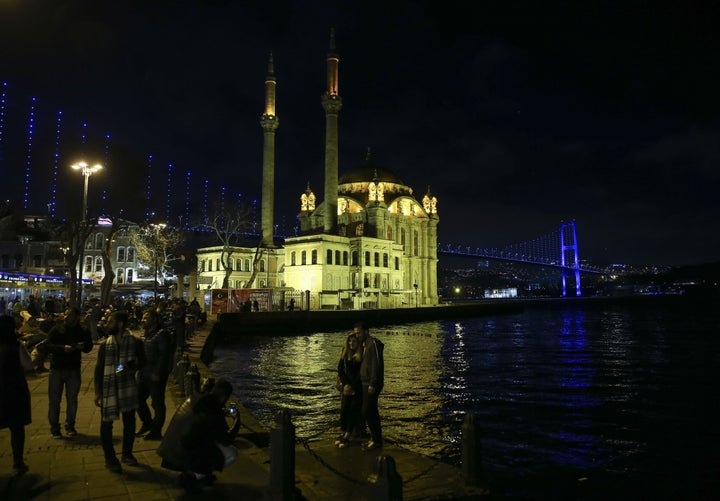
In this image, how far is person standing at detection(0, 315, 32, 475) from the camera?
5.48m

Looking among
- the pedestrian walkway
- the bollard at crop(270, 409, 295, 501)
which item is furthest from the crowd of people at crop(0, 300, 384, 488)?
the bollard at crop(270, 409, 295, 501)

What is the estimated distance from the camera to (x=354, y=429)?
26.2ft

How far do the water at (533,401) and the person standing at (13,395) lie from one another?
5.17 metres

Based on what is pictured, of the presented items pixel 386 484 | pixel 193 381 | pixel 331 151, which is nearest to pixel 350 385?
pixel 193 381

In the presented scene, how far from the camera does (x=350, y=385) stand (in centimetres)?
750

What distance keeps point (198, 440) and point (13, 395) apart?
2.20 metres

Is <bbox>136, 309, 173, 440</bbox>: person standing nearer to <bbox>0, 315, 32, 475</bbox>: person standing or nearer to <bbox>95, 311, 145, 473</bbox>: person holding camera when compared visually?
<bbox>95, 311, 145, 473</bbox>: person holding camera

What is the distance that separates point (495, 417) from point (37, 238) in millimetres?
55800

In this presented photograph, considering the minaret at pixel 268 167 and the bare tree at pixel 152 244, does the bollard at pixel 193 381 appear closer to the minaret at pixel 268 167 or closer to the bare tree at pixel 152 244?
the bare tree at pixel 152 244

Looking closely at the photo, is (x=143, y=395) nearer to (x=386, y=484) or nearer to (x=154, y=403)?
(x=154, y=403)

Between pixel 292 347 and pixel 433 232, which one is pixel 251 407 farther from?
pixel 433 232

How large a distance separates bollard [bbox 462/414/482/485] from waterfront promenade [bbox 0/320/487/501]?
12 centimetres

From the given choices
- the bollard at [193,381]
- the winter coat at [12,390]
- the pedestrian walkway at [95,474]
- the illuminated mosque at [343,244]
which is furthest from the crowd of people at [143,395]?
the illuminated mosque at [343,244]

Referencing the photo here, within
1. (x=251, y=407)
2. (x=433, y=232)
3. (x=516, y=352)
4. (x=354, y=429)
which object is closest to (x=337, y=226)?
(x=433, y=232)
